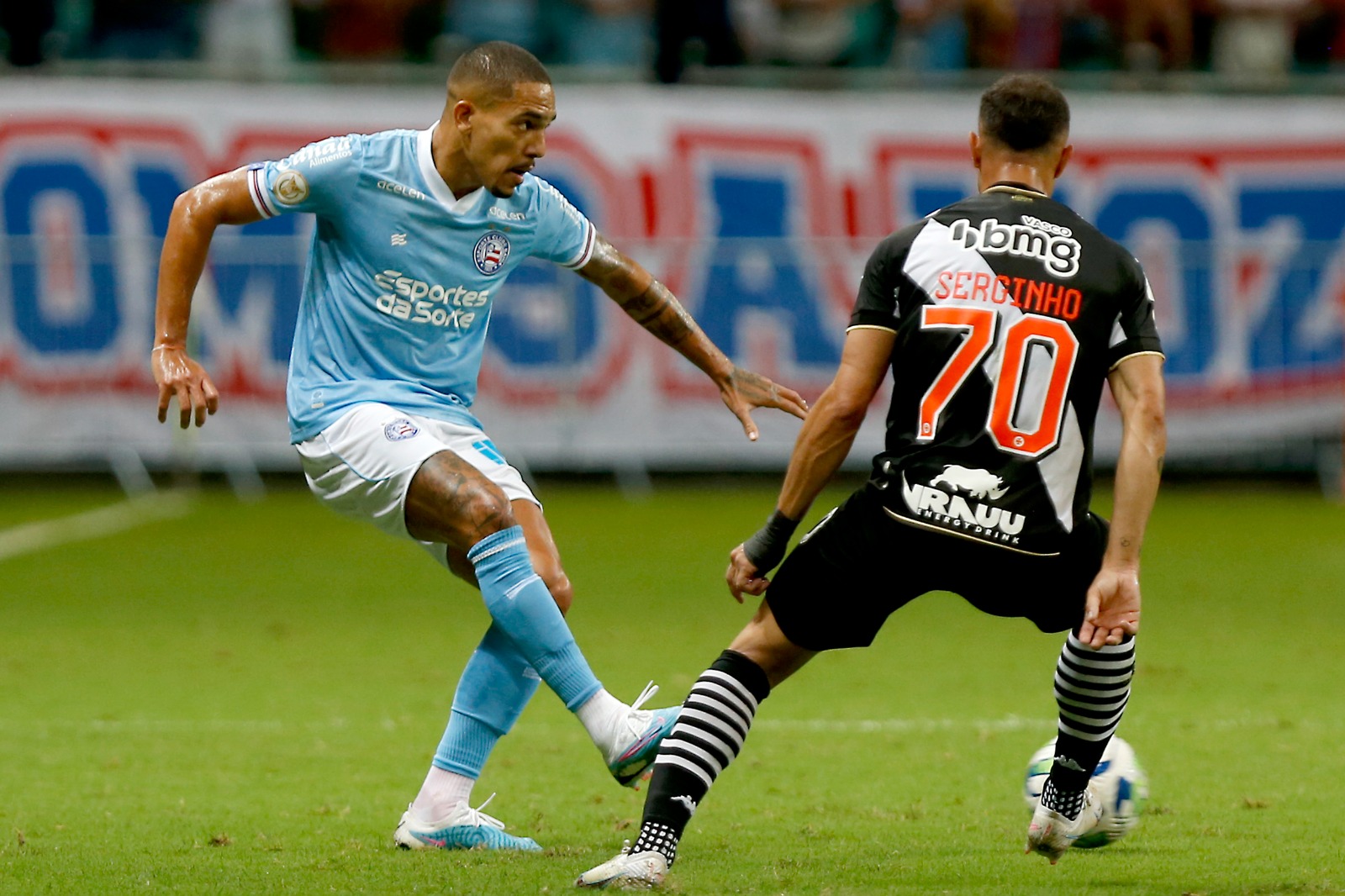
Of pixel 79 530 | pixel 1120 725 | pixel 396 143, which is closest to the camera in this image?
pixel 396 143

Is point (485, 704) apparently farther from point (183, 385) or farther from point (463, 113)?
point (463, 113)

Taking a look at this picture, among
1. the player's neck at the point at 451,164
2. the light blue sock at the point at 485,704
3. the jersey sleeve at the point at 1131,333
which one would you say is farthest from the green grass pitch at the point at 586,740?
the player's neck at the point at 451,164

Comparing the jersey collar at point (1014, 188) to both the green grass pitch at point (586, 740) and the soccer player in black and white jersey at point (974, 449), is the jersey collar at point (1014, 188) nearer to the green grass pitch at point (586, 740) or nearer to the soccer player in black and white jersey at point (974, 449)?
the soccer player in black and white jersey at point (974, 449)

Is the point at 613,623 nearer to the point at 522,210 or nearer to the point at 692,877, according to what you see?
the point at 522,210

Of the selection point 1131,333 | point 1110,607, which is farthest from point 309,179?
point 1110,607

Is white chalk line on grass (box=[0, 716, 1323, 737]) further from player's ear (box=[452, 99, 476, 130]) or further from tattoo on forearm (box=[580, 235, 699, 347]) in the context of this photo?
player's ear (box=[452, 99, 476, 130])

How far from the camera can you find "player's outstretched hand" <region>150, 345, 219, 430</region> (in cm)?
559

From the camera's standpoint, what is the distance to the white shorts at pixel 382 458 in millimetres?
5828

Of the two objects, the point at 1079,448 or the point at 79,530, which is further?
the point at 79,530

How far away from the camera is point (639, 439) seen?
55.9 feet

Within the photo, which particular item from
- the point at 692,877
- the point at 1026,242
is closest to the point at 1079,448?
the point at 1026,242

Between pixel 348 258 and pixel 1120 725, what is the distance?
12.7 ft

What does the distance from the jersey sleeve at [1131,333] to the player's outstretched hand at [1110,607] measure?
0.55 metres

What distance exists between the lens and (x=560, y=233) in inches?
254
